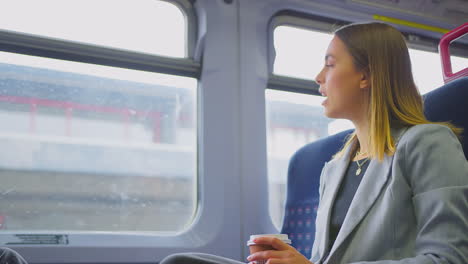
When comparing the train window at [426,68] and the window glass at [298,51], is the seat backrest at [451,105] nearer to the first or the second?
the window glass at [298,51]

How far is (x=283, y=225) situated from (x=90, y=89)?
3.70 ft

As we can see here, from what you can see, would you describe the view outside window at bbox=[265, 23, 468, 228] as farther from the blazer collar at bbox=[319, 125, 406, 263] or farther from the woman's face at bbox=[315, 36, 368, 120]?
the blazer collar at bbox=[319, 125, 406, 263]

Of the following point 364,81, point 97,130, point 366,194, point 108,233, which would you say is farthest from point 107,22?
point 366,194

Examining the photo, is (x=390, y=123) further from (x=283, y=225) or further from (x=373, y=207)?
(x=283, y=225)

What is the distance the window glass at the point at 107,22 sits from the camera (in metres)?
2.21

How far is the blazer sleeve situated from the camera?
115 cm

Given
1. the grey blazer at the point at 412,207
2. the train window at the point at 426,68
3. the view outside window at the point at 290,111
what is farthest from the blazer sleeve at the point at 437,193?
the train window at the point at 426,68

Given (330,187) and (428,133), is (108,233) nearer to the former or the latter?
(330,187)

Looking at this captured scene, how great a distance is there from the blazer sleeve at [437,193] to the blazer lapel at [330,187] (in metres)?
0.27

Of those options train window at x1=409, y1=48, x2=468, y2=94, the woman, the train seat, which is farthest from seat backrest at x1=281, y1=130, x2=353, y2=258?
train window at x1=409, y1=48, x2=468, y2=94

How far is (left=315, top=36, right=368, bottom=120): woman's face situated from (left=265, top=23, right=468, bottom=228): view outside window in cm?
103

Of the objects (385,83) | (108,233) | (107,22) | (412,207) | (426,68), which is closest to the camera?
(412,207)

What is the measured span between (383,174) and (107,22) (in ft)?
5.26

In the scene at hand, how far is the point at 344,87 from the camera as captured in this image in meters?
1.57
